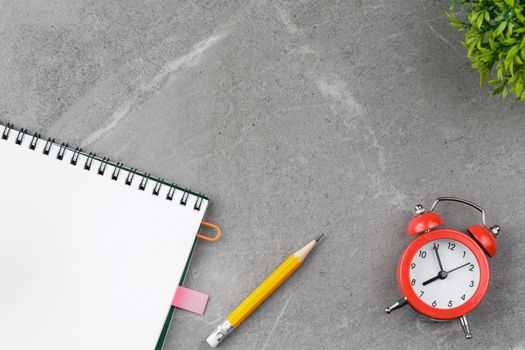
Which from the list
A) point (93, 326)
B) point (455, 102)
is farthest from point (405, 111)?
point (93, 326)

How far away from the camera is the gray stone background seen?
3.86 ft

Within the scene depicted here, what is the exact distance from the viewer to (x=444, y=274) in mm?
1103

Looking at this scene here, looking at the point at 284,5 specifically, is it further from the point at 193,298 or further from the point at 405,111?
the point at 193,298

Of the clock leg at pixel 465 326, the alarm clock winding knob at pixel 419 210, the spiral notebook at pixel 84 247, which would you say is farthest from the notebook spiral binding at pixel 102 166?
the clock leg at pixel 465 326

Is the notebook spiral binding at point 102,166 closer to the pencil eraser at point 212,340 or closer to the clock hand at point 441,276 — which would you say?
the pencil eraser at point 212,340

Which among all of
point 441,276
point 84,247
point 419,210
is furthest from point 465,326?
point 84,247

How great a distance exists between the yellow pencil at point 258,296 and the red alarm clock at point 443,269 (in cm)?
21

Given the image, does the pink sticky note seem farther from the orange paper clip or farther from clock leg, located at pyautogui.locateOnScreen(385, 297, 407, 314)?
clock leg, located at pyautogui.locateOnScreen(385, 297, 407, 314)

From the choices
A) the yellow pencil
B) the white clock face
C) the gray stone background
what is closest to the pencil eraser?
the yellow pencil

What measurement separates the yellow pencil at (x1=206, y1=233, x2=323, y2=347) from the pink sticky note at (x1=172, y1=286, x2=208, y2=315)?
0.19 ft

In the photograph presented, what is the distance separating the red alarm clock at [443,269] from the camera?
3.60 feet

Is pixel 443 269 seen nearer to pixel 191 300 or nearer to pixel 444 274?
pixel 444 274

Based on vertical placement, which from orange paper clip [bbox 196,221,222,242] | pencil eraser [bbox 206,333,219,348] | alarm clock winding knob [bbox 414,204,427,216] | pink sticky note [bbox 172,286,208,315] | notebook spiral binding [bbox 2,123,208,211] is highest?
notebook spiral binding [bbox 2,123,208,211]

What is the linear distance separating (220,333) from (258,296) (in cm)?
11
